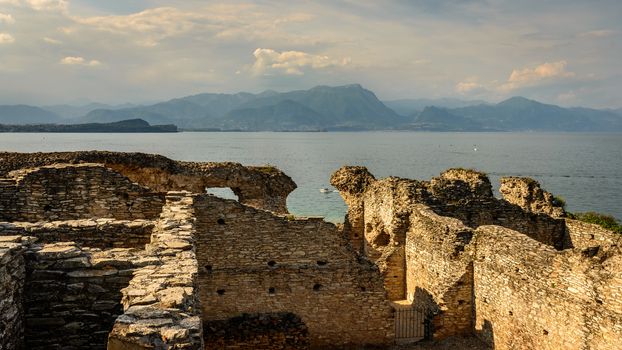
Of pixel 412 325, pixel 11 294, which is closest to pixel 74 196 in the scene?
pixel 11 294

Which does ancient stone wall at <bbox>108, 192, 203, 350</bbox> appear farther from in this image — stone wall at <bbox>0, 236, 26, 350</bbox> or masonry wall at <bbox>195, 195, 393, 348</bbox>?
masonry wall at <bbox>195, 195, 393, 348</bbox>

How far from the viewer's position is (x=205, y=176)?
24.3 meters

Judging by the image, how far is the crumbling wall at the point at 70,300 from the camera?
673 centimetres

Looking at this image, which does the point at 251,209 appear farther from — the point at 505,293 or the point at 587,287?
the point at 587,287

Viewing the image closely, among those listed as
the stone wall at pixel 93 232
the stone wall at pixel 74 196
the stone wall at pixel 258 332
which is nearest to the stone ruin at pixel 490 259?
the stone wall at pixel 258 332

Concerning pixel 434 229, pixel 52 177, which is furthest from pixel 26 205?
pixel 434 229

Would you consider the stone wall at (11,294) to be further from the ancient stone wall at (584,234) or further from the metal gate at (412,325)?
the ancient stone wall at (584,234)

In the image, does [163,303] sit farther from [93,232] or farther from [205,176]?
[205,176]

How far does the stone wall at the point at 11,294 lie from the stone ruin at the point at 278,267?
0.09ft

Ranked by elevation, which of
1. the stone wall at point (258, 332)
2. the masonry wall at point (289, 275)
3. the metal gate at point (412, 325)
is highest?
the masonry wall at point (289, 275)

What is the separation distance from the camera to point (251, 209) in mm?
14852

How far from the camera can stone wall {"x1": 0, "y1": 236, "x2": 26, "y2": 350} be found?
242 inches

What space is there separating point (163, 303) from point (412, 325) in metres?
12.9

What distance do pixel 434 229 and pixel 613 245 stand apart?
6176 millimetres
